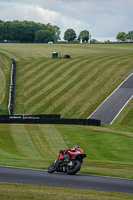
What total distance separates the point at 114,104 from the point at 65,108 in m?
8.38

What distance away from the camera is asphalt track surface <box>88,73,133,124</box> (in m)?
68.5

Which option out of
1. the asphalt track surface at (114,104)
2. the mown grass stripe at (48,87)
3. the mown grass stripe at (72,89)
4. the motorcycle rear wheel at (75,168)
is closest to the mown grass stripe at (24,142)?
the motorcycle rear wheel at (75,168)

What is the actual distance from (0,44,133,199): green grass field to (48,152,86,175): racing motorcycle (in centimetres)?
128

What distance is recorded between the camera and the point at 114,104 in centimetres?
7369

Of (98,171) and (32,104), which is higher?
(98,171)

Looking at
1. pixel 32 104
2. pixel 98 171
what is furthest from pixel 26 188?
pixel 32 104

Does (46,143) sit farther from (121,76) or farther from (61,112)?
(121,76)

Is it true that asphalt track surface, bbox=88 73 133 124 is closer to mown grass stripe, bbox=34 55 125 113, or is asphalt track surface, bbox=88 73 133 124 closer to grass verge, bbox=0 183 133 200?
mown grass stripe, bbox=34 55 125 113

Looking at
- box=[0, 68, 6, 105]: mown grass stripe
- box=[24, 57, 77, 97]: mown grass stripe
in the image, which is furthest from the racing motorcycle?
box=[24, 57, 77, 97]: mown grass stripe

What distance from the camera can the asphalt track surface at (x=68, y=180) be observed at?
18625 millimetres

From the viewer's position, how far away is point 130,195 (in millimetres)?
A: 17094

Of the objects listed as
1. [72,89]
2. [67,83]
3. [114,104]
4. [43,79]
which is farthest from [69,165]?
[43,79]

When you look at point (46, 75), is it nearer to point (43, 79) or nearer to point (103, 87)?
point (43, 79)

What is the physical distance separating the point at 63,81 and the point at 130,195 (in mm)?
74700
